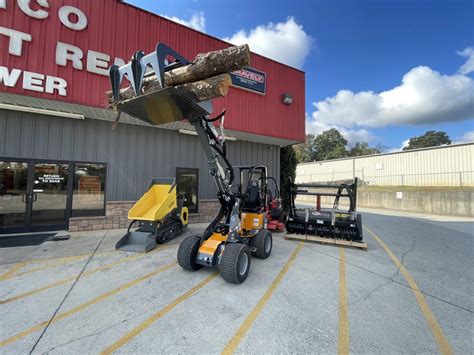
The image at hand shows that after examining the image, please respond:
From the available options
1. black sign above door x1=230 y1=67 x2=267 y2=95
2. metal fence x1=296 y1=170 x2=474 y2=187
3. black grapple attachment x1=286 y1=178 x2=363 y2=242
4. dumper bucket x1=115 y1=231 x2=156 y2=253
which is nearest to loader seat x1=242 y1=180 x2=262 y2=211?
black grapple attachment x1=286 y1=178 x2=363 y2=242

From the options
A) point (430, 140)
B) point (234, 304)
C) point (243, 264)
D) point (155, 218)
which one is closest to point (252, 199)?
point (243, 264)

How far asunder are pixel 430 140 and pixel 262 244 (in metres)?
66.4

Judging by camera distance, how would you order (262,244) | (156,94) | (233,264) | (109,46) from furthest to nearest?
(109,46)
(262,244)
(233,264)
(156,94)

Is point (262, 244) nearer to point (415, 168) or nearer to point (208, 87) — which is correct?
point (208, 87)

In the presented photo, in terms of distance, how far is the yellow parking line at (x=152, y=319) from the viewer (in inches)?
87.7

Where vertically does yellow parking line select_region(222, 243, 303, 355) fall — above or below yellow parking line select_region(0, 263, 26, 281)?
below

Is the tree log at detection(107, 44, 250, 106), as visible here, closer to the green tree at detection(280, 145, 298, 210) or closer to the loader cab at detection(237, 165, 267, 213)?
the loader cab at detection(237, 165, 267, 213)

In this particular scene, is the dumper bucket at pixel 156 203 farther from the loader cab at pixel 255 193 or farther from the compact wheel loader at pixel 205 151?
the loader cab at pixel 255 193

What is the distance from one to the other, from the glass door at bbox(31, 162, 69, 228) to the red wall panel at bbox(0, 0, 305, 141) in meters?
2.47

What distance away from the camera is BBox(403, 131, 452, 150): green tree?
5119 centimetres

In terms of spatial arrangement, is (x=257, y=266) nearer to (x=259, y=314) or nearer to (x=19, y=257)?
(x=259, y=314)

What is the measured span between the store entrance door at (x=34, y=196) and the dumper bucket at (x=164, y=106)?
5755 millimetres

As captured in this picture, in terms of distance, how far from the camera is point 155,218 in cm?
554

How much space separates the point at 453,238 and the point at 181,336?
9647mm
